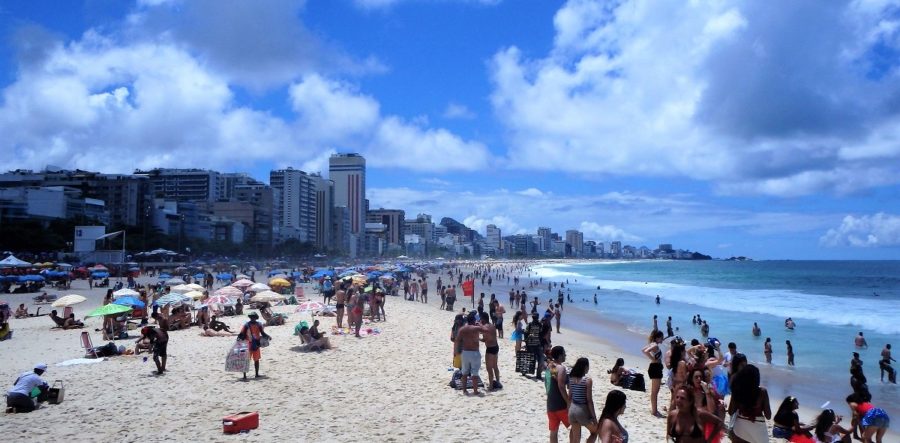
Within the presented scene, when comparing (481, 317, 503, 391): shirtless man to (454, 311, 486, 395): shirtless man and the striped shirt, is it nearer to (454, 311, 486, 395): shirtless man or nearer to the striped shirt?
(454, 311, 486, 395): shirtless man

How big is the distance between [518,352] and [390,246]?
7060 inches

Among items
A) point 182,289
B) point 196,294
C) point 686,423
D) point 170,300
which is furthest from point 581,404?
point 182,289

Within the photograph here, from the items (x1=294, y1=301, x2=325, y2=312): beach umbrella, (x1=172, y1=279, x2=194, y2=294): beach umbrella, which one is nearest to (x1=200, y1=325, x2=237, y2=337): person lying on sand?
(x1=294, y1=301, x2=325, y2=312): beach umbrella

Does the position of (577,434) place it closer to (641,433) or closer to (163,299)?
(641,433)

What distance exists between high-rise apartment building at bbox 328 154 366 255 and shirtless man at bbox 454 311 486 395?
16625 centimetres

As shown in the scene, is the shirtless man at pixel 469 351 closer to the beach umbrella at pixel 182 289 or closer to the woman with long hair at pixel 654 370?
the woman with long hair at pixel 654 370

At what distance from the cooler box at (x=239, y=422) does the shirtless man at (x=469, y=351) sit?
3.26m

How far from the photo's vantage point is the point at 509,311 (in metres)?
30.2

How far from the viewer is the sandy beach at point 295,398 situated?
763 cm

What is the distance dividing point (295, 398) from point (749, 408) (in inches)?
268

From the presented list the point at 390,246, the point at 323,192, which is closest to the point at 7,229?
the point at 323,192

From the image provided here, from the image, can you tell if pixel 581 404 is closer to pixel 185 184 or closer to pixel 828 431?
pixel 828 431

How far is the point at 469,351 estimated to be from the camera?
9234mm

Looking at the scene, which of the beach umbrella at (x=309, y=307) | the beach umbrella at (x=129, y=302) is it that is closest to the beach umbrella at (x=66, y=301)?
the beach umbrella at (x=129, y=302)
